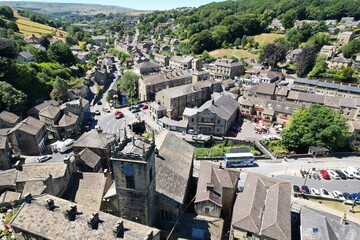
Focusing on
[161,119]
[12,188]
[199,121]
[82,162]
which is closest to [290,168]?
[199,121]

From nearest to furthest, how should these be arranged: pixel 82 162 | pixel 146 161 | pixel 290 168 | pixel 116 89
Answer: pixel 146 161 → pixel 82 162 → pixel 290 168 → pixel 116 89

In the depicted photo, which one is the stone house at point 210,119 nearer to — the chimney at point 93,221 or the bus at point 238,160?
the bus at point 238,160

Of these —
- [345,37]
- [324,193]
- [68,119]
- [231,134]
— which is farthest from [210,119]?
[345,37]

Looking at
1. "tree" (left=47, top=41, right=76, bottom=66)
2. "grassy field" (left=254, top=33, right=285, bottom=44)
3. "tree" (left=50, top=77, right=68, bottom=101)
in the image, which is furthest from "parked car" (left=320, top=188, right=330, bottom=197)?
"grassy field" (left=254, top=33, right=285, bottom=44)

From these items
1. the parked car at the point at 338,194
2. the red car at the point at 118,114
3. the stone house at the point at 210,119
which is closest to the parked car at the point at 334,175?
the parked car at the point at 338,194

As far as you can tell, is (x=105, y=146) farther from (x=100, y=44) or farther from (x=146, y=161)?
(x=100, y=44)

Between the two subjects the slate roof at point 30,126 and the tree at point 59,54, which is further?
the tree at point 59,54

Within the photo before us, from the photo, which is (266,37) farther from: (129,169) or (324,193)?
(129,169)
